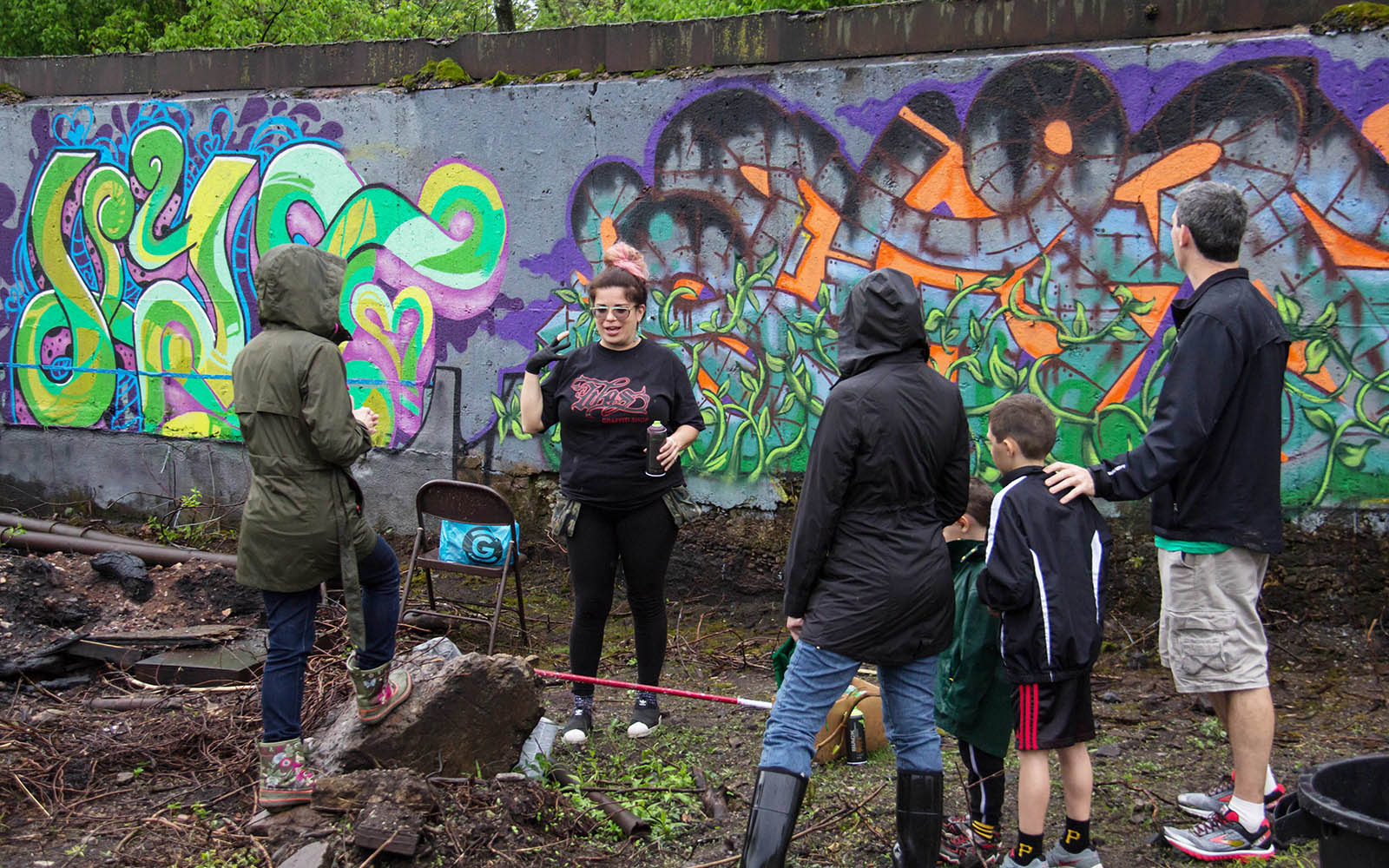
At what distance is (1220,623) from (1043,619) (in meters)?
0.75

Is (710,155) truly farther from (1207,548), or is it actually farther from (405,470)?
(1207,548)

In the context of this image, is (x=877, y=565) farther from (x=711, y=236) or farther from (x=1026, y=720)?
(x=711, y=236)

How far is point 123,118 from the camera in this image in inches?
321

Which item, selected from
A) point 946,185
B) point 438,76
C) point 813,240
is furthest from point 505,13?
point 946,185

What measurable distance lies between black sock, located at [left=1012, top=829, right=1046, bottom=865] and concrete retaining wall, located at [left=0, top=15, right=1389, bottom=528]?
2.88 meters

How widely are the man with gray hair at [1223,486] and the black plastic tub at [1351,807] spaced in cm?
41

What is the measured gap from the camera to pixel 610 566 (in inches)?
180

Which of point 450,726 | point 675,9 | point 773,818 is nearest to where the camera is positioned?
point 773,818

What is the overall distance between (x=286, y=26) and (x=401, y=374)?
7753 mm

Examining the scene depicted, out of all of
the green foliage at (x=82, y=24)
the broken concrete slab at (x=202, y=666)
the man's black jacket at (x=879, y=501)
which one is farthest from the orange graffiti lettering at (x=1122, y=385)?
the green foliage at (x=82, y=24)

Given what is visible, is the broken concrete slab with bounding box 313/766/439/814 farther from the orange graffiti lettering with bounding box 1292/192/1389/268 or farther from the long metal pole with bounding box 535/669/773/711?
the orange graffiti lettering with bounding box 1292/192/1389/268

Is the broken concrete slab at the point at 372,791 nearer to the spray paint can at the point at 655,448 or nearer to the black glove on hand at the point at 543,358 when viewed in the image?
the spray paint can at the point at 655,448

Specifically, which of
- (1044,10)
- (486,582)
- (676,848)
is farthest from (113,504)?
(1044,10)

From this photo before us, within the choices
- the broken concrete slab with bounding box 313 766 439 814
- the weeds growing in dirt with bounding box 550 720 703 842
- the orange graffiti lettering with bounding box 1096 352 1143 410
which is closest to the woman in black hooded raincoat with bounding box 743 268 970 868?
the weeds growing in dirt with bounding box 550 720 703 842
